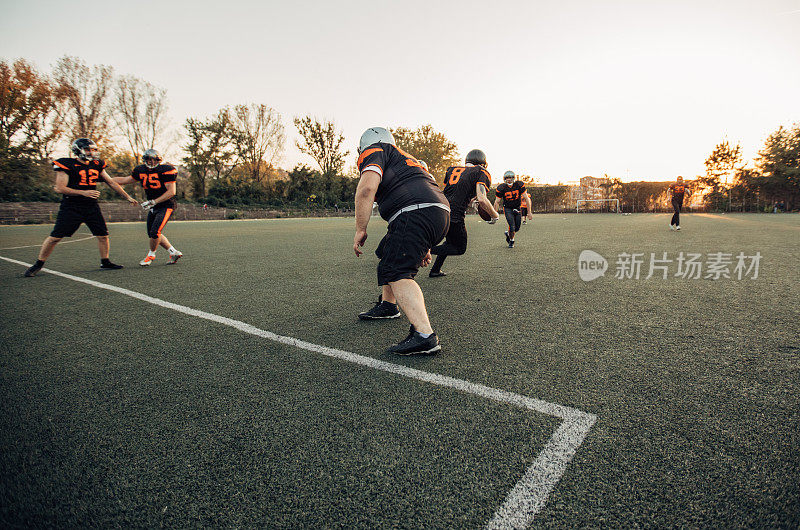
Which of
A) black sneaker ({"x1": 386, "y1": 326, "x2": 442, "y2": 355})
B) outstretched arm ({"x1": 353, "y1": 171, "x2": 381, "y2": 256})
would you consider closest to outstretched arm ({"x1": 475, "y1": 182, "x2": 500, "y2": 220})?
outstretched arm ({"x1": 353, "y1": 171, "x2": 381, "y2": 256})

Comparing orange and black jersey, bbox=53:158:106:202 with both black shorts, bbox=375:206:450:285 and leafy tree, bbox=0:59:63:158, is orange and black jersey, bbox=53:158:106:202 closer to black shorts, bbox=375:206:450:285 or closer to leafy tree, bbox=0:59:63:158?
black shorts, bbox=375:206:450:285

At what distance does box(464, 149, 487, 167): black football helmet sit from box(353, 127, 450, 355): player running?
3266 millimetres

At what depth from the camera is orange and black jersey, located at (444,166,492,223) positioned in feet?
19.5

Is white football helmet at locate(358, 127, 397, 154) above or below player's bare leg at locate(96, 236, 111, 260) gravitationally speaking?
above

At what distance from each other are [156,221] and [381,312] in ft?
18.6

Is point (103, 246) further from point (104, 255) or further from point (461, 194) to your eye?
point (461, 194)

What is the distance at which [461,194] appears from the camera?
6.07m

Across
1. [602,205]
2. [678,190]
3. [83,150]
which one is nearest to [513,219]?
[678,190]

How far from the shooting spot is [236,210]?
36531 mm

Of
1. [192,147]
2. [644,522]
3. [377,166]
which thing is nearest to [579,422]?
[644,522]

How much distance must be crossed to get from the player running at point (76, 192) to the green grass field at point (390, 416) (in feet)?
9.10

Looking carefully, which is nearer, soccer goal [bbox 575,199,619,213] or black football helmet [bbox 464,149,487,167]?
black football helmet [bbox 464,149,487,167]

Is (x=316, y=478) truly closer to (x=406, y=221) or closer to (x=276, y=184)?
(x=406, y=221)

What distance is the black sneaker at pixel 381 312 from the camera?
3875mm
